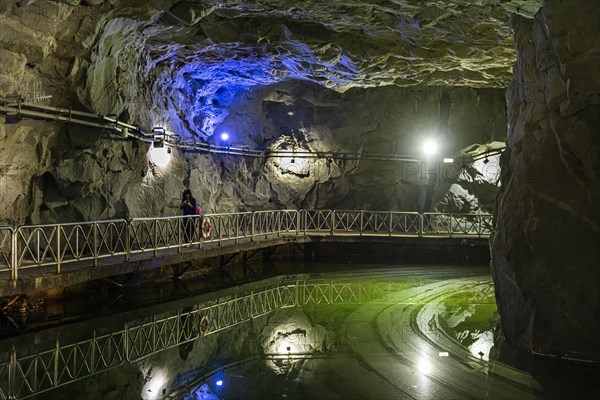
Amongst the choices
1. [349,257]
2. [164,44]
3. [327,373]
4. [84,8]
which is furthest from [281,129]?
[327,373]

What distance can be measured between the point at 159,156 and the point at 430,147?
36.3 feet

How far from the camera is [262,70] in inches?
693

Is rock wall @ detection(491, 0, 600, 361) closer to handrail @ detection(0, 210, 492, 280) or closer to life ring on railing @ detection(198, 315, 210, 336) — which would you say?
life ring on railing @ detection(198, 315, 210, 336)

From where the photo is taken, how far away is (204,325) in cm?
1030

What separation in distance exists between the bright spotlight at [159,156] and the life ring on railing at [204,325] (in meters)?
6.70

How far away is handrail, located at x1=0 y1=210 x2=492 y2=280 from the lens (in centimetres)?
1020

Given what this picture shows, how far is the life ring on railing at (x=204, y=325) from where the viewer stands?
9.87 metres

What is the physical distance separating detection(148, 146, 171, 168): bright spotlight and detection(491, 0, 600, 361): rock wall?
35.3ft

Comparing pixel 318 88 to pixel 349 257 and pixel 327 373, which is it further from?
pixel 327 373

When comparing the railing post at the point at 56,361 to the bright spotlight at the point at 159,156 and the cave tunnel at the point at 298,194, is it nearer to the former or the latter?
the cave tunnel at the point at 298,194

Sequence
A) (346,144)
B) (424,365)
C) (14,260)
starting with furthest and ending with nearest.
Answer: (346,144) < (14,260) < (424,365)

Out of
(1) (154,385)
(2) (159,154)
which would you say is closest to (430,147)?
(2) (159,154)

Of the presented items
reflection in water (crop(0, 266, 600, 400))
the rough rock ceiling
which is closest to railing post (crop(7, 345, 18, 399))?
reflection in water (crop(0, 266, 600, 400))

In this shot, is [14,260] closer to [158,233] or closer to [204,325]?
[204,325]
